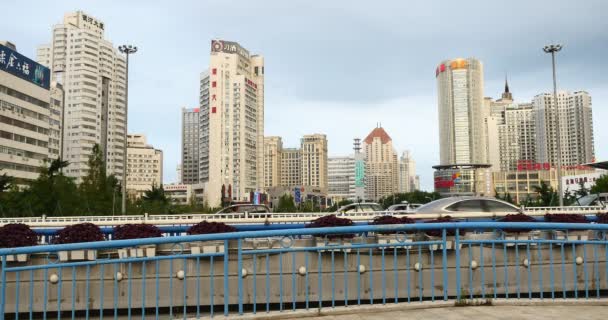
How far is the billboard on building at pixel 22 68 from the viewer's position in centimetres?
6988

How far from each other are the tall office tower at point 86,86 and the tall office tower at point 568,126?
127 meters

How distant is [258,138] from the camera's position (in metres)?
144

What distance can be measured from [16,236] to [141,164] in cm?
16825

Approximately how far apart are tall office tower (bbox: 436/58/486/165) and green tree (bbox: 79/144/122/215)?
502ft

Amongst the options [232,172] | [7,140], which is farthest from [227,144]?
[7,140]

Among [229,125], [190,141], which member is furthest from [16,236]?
[190,141]

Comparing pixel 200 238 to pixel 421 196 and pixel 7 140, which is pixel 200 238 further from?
pixel 421 196

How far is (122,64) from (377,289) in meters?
146

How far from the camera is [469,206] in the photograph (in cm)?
1474

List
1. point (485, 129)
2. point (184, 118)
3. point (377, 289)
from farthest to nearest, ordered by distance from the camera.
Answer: point (184, 118), point (485, 129), point (377, 289)

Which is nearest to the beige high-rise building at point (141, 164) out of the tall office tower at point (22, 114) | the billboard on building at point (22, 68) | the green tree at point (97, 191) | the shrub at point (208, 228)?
the tall office tower at point (22, 114)

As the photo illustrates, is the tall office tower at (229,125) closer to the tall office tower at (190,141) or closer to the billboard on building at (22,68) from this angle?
the billboard on building at (22,68)

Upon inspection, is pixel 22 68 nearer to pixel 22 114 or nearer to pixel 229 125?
pixel 22 114

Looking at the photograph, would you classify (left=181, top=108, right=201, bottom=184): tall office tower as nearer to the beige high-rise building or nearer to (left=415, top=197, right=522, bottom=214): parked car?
the beige high-rise building
